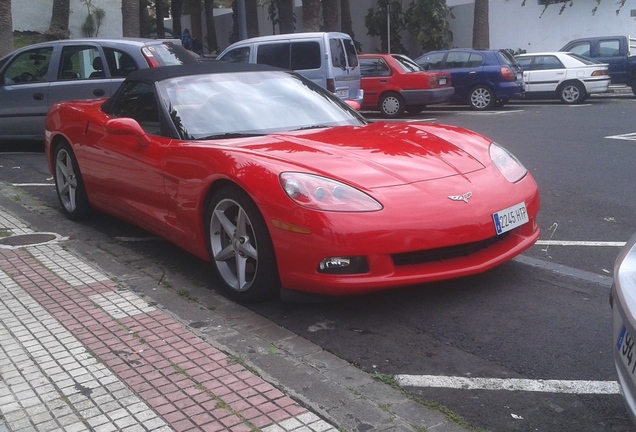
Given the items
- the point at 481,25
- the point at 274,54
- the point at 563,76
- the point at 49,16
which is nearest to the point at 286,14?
the point at 481,25

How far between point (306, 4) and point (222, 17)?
22.9 m

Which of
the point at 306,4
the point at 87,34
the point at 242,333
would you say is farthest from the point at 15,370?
the point at 87,34

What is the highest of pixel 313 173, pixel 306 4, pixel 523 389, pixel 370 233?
pixel 306 4

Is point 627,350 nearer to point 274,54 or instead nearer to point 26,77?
point 26,77

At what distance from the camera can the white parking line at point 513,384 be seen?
366 centimetres

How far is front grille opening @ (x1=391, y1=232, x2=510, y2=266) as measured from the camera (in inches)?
180

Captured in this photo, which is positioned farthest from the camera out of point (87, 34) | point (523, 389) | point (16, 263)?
point (87, 34)

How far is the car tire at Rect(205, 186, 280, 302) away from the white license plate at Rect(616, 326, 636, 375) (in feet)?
7.73

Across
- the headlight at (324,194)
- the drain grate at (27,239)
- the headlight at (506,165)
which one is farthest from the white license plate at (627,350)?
the drain grate at (27,239)

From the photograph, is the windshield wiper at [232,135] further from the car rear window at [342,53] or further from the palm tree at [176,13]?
the palm tree at [176,13]

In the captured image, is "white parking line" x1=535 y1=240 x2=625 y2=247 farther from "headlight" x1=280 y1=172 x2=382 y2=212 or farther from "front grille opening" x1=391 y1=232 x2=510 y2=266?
"headlight" x1=280 y1=172 x2=382 y2=212

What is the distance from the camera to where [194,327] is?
4590 millimetres

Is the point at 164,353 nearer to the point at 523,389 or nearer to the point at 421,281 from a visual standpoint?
the point at 421,281

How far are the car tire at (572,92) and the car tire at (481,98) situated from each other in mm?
2131
